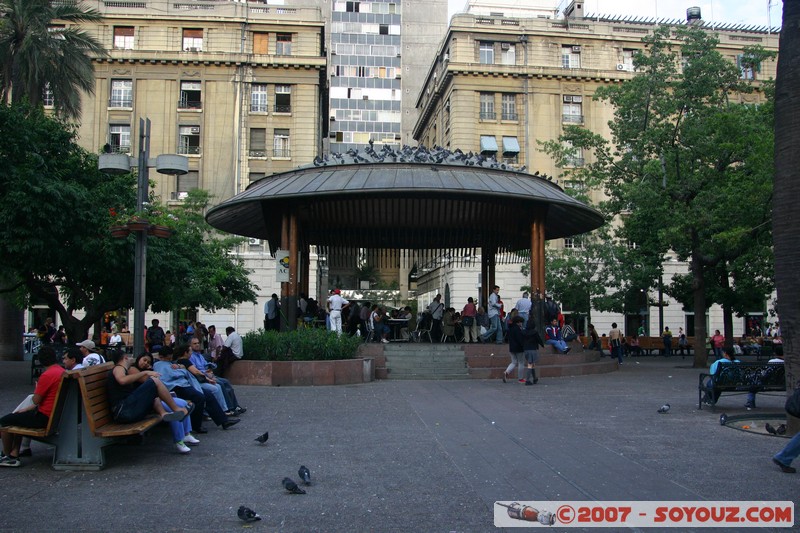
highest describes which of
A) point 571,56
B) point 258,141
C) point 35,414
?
point 571,56

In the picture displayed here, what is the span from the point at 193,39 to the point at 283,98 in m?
6.66

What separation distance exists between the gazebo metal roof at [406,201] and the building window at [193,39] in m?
26.9

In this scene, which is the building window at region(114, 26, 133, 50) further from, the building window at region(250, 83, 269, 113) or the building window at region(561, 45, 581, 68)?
the building window at region(561, 45, 581, 68)

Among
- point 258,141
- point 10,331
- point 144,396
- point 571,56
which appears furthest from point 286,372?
point 571,56

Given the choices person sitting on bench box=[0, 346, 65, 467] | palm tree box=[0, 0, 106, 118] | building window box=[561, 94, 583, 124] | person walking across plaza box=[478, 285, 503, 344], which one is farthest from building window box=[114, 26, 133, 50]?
person sitting on bench box=[0, 346, 65, 467]

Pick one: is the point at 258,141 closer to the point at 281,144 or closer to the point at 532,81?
the point at 281,144

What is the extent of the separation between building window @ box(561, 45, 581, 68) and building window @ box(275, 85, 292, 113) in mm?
18155

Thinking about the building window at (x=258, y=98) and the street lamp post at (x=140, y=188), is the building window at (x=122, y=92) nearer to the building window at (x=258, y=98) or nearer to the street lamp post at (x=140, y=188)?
the building window at (x=258, y=98)

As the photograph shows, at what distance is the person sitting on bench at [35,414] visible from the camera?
303 inches

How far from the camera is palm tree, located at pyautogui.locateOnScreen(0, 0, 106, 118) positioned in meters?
23.8

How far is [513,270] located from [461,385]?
1153 inches

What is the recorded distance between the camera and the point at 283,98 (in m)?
47.1

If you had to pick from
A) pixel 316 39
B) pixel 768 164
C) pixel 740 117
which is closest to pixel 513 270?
pixel 316 39

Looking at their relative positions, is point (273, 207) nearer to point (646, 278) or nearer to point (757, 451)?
point (757, 451)
